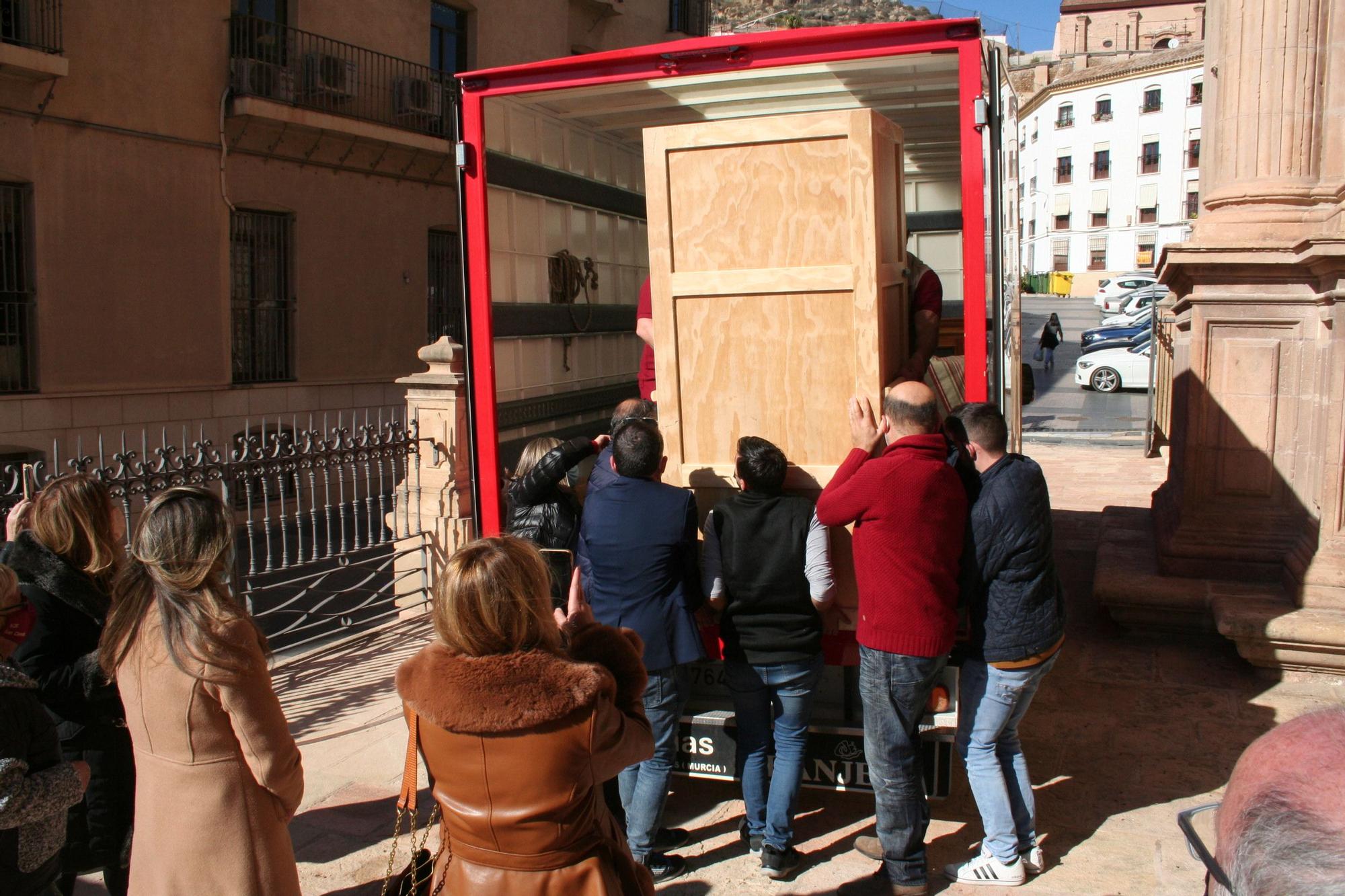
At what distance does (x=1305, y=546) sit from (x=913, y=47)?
3.74 m

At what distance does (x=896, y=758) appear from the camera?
3.74m

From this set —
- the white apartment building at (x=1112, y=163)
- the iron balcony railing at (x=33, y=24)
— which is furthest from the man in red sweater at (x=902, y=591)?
the white apartment building at (x=1112, y=163)

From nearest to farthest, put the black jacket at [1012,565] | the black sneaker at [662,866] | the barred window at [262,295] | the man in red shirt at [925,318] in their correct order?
1. the black jacket at [1012,565]
2. the black sneaker at [662,866]
3. the man in red shirt at [925,318]
4. the barred window at [262,295]

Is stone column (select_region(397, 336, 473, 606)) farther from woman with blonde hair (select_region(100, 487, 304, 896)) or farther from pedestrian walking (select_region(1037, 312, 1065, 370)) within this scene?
pedestrian walking (select_region(1037, 312, 1065, 370))

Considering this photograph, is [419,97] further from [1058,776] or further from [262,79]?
[1058,776]

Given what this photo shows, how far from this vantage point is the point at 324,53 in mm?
14578

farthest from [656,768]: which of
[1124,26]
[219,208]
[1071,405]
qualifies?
[1124,26]

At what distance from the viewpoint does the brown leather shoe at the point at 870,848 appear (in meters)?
4.07

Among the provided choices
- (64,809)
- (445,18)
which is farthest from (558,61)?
(445,18)

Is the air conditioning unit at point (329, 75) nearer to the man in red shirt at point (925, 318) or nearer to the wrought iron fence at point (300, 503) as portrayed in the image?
the wrought iron fence at point (300, 503)

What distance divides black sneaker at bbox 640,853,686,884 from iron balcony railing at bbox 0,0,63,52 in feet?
36.9

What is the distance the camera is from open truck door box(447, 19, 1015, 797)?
4160 millimetres

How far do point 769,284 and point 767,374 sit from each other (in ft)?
1.16

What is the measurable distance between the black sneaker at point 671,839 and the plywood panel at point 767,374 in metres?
1.42
